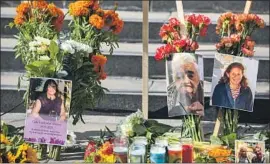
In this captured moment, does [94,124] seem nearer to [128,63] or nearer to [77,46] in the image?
[128,63]

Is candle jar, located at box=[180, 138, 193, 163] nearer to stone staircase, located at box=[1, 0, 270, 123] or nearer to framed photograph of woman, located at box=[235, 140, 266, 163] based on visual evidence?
framed photograph of woman, located at box=[235, 140, 266, 163]

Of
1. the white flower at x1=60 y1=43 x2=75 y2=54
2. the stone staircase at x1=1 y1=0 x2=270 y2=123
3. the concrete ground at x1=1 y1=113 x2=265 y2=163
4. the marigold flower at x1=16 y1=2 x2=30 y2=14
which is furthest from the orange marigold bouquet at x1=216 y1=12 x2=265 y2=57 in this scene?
the marigold flower at x1=16 y1=2 x2=30 y2=14

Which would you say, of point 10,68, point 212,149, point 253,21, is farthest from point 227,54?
point 10,68

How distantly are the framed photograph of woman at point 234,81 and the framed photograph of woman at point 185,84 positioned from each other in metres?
0.10

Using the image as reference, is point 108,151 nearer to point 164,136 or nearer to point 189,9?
point 164,136

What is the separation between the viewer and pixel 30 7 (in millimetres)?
3680

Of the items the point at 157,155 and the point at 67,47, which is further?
the point at 67,47

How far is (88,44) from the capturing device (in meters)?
3.66

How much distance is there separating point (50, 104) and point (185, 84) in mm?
774

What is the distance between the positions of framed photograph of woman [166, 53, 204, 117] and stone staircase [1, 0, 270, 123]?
51 cm

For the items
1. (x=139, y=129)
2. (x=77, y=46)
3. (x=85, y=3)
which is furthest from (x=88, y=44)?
(x=139, y=129)

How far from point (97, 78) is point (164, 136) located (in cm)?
54

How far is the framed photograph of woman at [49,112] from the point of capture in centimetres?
336

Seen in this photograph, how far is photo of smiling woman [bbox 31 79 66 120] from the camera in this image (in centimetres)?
336
